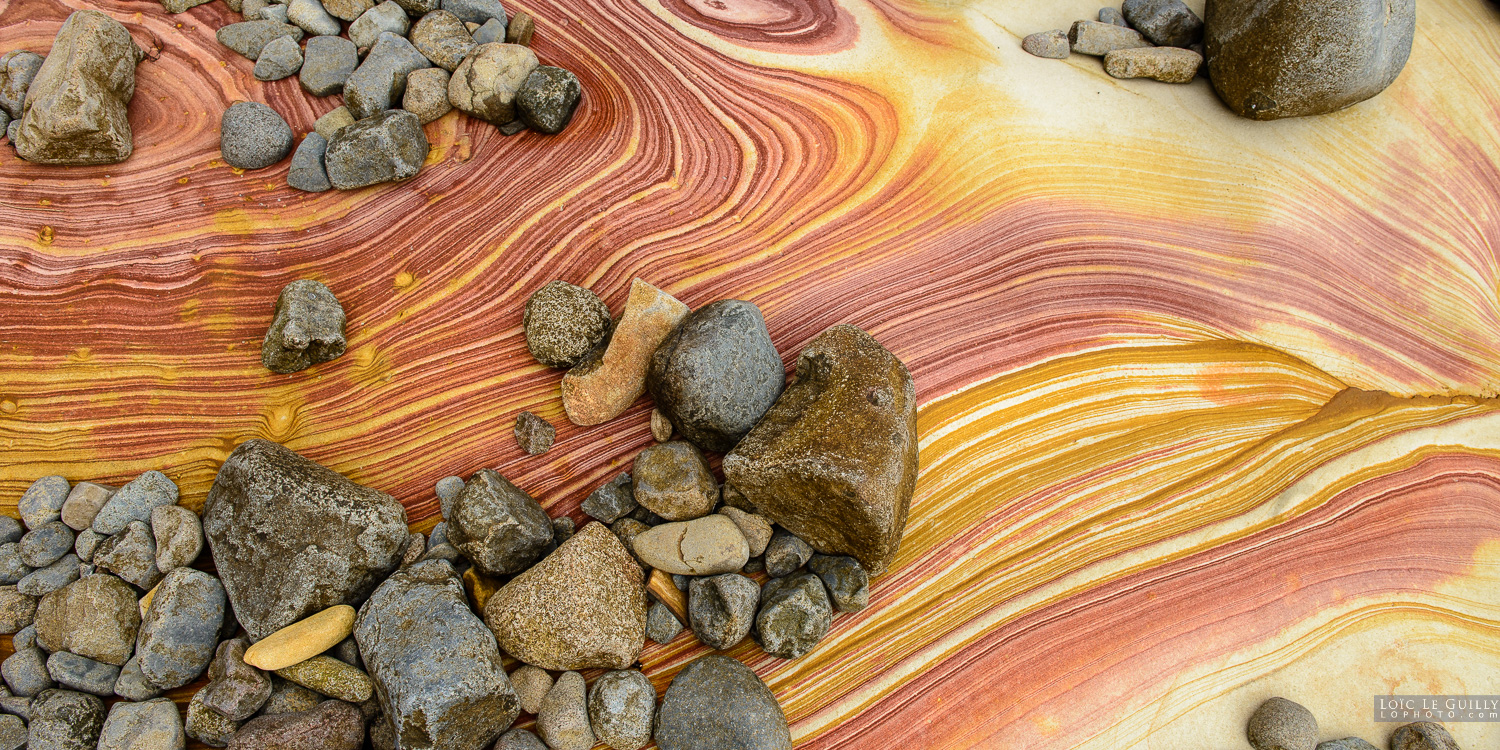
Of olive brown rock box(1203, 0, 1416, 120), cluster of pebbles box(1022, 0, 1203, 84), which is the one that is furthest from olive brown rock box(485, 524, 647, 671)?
olive brown rock box(1203, 0, 1416, 120)

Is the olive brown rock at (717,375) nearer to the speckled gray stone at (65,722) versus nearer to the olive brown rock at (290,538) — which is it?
the olive brown rock at (290,538)

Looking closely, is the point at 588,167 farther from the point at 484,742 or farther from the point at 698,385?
the point at 484,742

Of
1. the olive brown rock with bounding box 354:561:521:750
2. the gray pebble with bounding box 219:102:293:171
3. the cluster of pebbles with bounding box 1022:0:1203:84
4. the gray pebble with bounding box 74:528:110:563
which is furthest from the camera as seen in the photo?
the cluster of pebbles with bounding box 1022:0:1203:84

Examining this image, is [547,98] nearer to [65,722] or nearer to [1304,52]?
[65,722]

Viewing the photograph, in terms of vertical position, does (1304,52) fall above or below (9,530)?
above

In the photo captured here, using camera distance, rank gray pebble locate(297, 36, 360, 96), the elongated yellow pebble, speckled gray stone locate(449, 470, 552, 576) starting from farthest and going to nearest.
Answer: gray pebble locate(297, 36, 360, 96) < speckled gray stone locate(449, 470, 552, 576) < the elongated yellow pebble

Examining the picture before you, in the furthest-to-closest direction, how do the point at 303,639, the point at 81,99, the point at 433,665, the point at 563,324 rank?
the point at 81,99 → the point at 563,324 → the point at 303,639 → the point at 433,665

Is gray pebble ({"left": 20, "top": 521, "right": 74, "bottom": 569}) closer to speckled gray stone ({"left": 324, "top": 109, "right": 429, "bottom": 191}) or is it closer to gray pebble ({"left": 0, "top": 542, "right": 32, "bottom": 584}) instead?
gray pebble ({"left": 0, "top": 542, "right": 32, "bottom": 584})

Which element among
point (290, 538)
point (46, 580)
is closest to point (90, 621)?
point (46, 580)
